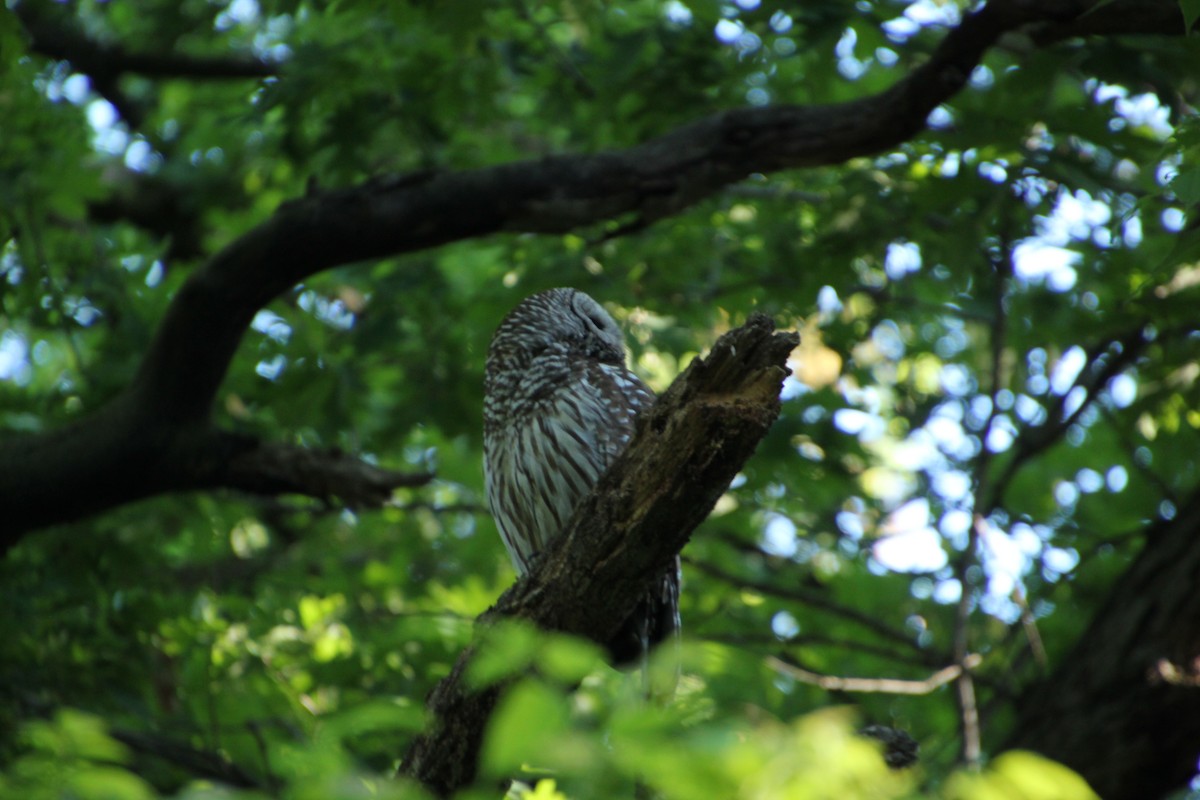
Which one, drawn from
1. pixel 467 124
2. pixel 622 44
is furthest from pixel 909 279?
pixel 467 124

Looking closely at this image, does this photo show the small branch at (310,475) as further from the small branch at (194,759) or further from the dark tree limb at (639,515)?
the dark tree limb at (639,515)

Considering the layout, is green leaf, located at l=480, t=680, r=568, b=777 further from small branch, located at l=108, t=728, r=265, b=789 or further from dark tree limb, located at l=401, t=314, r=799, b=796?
small branch, located at l=108, t=728, r=265, b=789

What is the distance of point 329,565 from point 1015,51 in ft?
13.8

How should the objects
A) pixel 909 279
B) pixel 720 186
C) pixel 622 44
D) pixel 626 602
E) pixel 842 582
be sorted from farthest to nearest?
pixel 842 582
pixel 909 279
pixel 622 44
pixel 720 186
pixel 626 602

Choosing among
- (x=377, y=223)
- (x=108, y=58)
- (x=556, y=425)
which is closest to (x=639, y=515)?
(x=556, y=425)

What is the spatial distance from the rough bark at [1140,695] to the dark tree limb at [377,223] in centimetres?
198

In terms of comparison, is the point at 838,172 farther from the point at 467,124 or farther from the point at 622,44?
the point at 467,124

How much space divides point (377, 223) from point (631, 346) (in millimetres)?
1704

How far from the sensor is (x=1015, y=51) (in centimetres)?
479

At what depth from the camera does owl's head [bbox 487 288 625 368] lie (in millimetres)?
4891

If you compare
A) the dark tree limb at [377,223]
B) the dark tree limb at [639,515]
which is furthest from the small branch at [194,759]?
→ the dark tree limb at [639,515]

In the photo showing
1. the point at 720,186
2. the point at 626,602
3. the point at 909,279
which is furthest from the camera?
the point at 909,279

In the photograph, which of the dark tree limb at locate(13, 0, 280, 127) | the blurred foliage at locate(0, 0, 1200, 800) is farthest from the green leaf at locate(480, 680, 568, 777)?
the dark tree limb at locate(13, 0, 280, 127)

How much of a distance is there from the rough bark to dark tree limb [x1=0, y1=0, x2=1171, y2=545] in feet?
6.49
